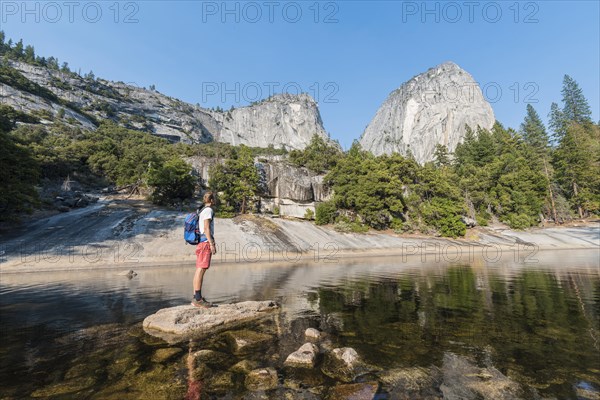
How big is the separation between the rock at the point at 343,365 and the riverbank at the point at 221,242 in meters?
25.1

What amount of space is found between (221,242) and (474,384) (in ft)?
106

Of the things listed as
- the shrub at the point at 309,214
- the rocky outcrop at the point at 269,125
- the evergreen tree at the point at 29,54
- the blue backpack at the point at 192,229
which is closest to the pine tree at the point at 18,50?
Result: the evergreen tree at the point at 29,54

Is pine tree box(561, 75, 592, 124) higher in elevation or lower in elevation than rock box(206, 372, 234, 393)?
higher

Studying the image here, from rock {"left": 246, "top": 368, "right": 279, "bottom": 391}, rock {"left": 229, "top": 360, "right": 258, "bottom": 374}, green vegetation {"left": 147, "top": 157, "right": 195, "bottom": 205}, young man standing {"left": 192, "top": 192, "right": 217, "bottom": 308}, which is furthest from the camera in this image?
green vegetation {"left": 147, "top": 157, "right": 195, "bottom": 205}

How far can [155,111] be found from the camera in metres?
165

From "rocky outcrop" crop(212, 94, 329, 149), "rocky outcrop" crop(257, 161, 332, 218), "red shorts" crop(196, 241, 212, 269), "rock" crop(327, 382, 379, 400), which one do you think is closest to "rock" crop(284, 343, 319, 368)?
"rock" crop(327, 382, 379, 400)

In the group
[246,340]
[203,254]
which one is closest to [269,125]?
[203,254]

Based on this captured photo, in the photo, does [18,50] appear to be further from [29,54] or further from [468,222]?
[468,222]

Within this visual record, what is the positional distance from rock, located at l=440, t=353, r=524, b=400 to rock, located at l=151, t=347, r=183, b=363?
4502mm

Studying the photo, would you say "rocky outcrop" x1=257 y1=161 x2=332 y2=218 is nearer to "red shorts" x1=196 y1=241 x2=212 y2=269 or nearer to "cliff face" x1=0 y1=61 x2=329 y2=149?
"red shorts" x1=196 y1=241 x2=212 y2=269

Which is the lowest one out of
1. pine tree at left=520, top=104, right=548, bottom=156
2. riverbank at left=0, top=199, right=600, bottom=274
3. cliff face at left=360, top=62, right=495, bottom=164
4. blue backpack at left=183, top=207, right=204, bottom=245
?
riverbank at left=0, top=199, right=600, bottom=274

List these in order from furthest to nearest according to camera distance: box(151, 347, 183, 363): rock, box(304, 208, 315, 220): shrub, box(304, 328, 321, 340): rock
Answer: box(304, 208, 315, 220): shrub < box(304, 328, 321, 340): rock < box(151, 347, 183, 363): rock

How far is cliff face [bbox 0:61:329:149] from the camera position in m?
99.2

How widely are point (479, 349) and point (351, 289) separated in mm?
7573
